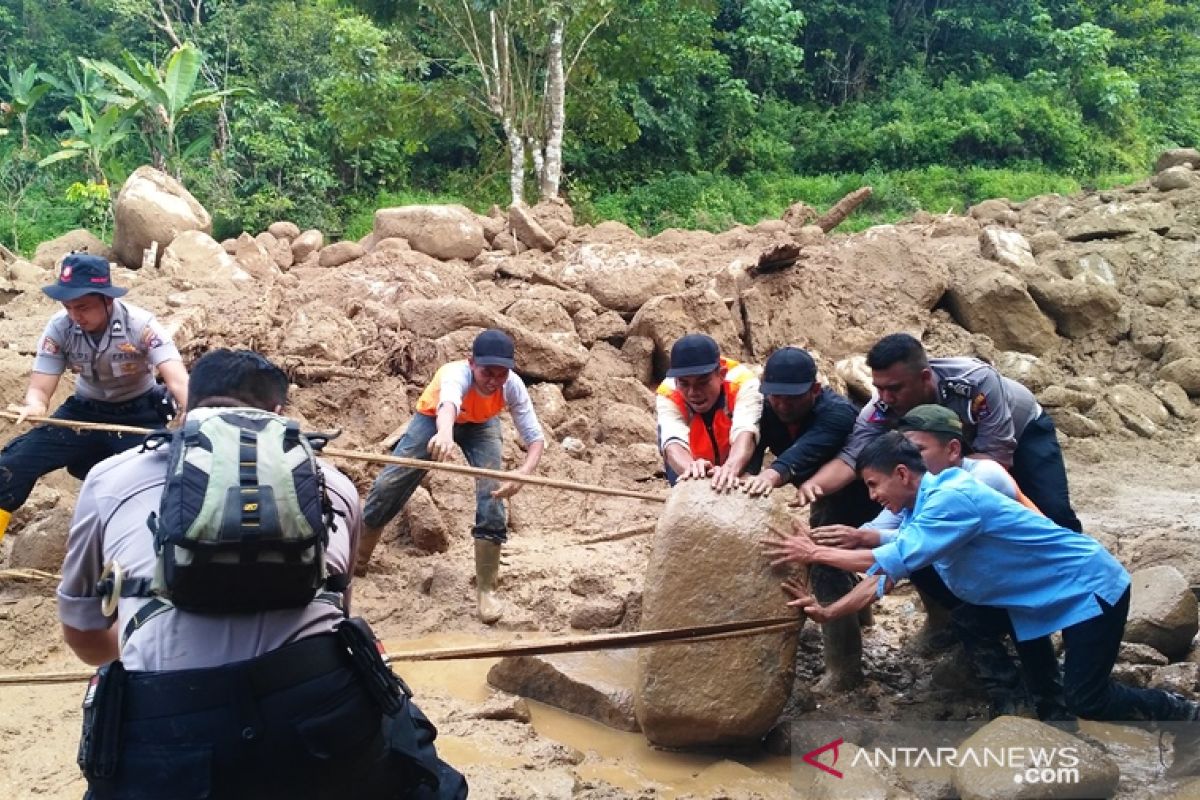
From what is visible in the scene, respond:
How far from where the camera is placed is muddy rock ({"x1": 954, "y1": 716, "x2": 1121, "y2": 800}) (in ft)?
11.0

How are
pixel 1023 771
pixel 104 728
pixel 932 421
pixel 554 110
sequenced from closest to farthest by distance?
pixel 104 728 → pixel 1023 771 → pixel 932 421 → pixel 554 110

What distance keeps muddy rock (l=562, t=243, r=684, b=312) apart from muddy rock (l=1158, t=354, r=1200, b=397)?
4.88m

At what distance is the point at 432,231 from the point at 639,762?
271 inches

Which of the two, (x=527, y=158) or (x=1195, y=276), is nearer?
(x=1195, y=276)

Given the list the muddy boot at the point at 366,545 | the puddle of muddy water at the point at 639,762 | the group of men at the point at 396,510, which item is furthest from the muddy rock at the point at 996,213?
the puddle of muddy water at the point at 639,762

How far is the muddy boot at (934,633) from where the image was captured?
4949 mm

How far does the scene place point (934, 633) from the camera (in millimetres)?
5012

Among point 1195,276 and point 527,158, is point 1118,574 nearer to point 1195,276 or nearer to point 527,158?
point 1195,276

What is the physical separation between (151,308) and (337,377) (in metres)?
1.88

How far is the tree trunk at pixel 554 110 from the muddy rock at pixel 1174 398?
7.79m

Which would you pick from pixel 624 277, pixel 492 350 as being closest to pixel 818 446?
pixel 492 350

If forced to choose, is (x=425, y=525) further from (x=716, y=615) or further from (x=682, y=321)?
(x=682, y=321)

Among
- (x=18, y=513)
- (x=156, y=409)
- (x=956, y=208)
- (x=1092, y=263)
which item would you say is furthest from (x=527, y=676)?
(x=956, y=208)

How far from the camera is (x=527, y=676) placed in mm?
4758
